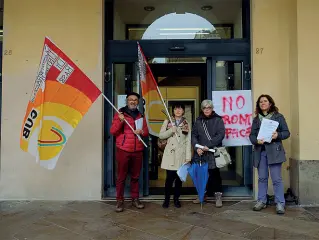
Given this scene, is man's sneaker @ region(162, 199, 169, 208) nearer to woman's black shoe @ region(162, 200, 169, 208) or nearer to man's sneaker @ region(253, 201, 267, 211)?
woman's black shoe @ region(162, 200, 169, 208)

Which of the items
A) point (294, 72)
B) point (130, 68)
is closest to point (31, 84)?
point (130, 68)

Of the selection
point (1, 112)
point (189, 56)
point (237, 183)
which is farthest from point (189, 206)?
point (1, 112)

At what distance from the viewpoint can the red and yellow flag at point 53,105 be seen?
5.11 m

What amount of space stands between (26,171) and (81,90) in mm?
1975

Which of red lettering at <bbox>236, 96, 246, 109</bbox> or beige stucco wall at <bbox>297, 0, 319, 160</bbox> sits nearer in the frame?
beige stucco wall at <bbox>297, 0, 319, 160</bbox>

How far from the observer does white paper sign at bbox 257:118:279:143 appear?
5305 millimetres

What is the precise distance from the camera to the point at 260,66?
6156 mm

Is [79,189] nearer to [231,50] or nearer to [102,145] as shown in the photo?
[102,145]

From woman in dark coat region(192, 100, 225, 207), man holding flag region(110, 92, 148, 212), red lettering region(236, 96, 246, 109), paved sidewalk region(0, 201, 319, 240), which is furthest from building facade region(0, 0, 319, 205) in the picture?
woman in dark coat region(192, 100, 225, 207)

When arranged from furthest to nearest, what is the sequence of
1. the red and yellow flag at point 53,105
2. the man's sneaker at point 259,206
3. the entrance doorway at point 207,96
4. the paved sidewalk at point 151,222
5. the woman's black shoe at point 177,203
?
1. the entrance doorway at point 207,96
2. the woman's black shoe at point 177,203
3. the man's sneaker at point 259,206
4. the red and yellow flag at point 53,105
5. the paved sidewalk at point 151,222

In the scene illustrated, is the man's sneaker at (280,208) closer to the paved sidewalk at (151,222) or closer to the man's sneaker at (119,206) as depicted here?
the paved sidewalk at (151,222)

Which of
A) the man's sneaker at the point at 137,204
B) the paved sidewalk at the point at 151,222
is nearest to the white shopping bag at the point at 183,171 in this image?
the paved sidewalk at the point at 151,222

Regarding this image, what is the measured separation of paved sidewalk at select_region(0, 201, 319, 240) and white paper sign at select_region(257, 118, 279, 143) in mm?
1137

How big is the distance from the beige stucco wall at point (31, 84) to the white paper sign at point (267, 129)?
2.66 m
